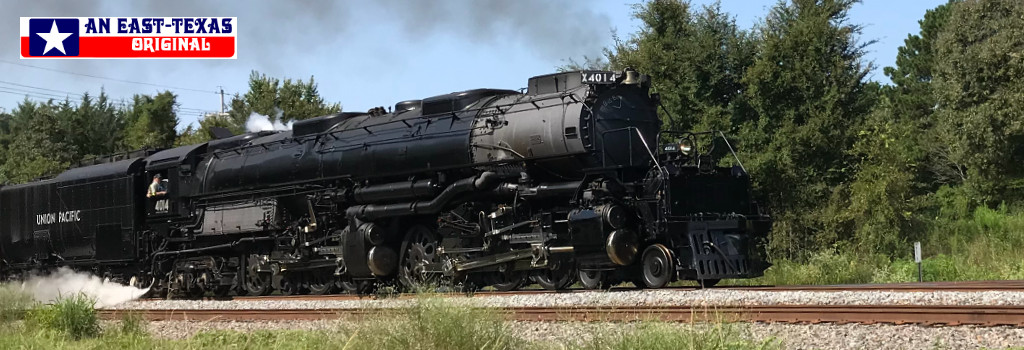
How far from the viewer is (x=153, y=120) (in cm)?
5897

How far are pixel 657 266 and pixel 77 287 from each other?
14614mm

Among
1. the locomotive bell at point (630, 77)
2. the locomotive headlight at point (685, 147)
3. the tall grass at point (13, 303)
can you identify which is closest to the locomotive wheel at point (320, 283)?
the tall grass at point (13, 303)

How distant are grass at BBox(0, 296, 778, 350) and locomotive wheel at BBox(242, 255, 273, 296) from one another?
23.2 feet

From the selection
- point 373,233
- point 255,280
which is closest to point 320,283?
point 255,280

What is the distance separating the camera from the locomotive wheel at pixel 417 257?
16375 mm

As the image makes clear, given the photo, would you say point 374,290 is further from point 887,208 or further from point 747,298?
point 887,208

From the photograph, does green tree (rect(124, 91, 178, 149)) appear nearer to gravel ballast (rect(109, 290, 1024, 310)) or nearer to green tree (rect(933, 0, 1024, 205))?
green tree (rect(933, 0, 1024, 205))

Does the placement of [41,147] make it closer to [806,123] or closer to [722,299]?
[806,123]

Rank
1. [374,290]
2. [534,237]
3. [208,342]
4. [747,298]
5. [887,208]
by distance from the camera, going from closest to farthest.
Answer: [208,342], [747,298], [534,237], [374,290], [887,208]

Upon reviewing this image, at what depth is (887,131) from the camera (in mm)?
24422

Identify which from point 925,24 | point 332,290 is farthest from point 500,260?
point 925,24

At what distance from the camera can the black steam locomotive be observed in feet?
47.6

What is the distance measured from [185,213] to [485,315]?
13740 millimetres

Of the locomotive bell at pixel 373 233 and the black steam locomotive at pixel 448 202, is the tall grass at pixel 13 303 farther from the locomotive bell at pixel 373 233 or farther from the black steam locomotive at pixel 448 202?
the locomotive bell at pixel 373 233
